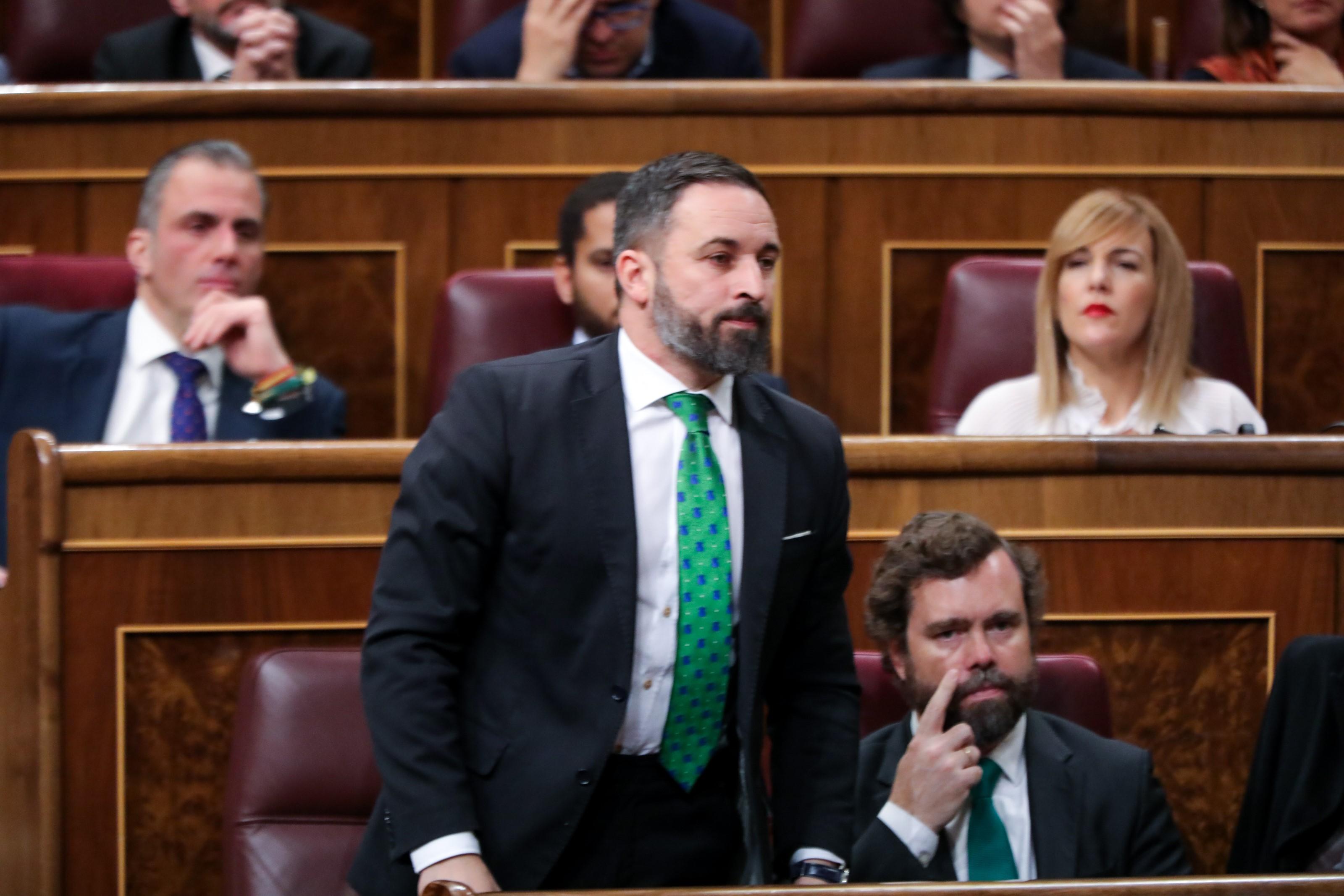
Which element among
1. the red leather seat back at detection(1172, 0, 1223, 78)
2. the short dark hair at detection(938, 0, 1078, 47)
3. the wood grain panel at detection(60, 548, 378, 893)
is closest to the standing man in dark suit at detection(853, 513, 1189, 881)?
the wood grain panel at detection(60, 548, 378, 893)

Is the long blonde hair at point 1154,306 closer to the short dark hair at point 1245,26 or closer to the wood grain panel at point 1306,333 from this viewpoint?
the wood grain panel at point 1306,333

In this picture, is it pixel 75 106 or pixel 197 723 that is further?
pixel 75 106

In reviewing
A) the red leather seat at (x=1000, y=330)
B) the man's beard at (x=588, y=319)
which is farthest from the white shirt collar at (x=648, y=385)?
the red leather seat at (x=1000, y=330)

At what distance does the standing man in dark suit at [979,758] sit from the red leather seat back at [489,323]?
45cm

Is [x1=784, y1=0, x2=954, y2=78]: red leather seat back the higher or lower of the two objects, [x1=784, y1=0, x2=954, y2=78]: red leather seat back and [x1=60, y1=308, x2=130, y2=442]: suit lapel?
the higher

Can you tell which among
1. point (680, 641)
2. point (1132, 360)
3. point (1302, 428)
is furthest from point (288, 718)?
point (1302, 428)

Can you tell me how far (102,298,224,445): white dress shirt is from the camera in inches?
45.7

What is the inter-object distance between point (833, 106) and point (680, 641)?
76cm

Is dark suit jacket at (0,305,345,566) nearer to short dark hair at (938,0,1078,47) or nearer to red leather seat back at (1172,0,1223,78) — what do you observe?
short dark hair at (938,0,1078,47)

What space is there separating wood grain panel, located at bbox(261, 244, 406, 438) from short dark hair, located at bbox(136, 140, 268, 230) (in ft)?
0.44

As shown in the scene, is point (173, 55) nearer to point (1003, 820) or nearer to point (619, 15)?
point (619, 15)

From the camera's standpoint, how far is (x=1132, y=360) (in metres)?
1.26

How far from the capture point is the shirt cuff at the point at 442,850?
2.21ft

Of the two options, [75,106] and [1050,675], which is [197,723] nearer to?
[1050,675]
